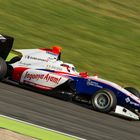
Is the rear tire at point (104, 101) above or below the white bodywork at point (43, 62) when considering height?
below

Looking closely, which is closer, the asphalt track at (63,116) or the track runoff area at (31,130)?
the track runoff area at (31,130)

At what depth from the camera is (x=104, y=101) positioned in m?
11.8

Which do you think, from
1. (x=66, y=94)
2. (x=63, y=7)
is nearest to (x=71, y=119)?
(x=66, y=94)

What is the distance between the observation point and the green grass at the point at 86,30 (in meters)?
19.8

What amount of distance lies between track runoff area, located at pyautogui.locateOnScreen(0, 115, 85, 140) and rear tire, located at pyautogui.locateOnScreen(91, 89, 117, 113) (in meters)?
3.07

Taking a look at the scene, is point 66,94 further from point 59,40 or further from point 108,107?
point 59,40

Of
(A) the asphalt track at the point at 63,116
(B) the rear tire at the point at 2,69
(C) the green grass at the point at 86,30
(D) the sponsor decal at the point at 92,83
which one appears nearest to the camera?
(A) the asphalt track at the point at 63,116

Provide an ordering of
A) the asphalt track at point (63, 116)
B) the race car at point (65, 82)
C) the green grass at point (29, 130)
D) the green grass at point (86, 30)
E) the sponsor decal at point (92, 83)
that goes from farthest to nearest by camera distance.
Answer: the green grass at point (86, 30) < the sponsor decal at point (92, 83) < the race car at point (65, 82) < the asphalt track at point (63, 116) < the green grass at point (29, 130)

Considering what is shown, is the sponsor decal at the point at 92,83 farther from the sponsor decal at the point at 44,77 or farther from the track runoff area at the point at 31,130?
the track runoff area at the point at 31,130

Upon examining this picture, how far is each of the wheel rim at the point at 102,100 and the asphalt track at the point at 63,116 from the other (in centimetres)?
22

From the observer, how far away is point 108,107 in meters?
11.7

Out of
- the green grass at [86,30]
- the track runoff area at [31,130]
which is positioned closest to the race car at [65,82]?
the track runoff area at [31,130]

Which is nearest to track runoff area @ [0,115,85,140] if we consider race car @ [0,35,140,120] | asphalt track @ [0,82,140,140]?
asphalt track @ [0,82,140,140]

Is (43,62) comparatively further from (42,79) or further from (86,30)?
(86,30)
